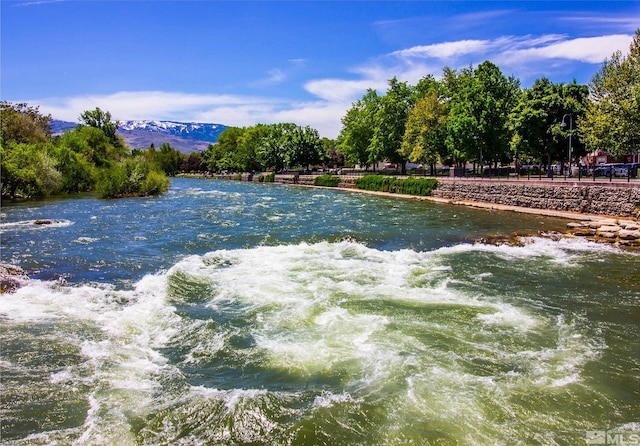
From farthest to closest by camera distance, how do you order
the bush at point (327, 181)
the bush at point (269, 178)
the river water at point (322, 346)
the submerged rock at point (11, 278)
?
the bush at point (269, 178) → the bush at point (327, 181) → the submerged rock at point (11, 278) → the river water at point (322, 346)

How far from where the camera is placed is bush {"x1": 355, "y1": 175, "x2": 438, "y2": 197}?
1876 inches

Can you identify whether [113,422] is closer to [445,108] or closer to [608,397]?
[608,397]

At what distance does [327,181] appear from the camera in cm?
7275

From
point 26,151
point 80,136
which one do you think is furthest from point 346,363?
point 80,136

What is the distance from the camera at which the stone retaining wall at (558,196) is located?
27.0m

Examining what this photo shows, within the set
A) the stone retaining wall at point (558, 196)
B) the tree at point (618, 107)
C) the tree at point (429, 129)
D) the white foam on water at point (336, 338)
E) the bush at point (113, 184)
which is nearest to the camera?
the white foam on water at point (336, 338)

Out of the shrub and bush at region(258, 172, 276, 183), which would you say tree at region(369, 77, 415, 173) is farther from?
bush at region(258, 172, 276, 183)

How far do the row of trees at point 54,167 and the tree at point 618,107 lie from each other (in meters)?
46.9

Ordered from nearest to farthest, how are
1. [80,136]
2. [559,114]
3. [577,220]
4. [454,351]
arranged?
1. [454,351]
2. [577,220]
3. [559,114]
4. [80,136]

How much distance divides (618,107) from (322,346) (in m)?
32.9

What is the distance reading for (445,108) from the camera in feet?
183

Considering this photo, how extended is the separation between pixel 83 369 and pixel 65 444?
2.45 m

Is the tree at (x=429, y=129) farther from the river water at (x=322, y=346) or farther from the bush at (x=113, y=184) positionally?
the river water at (x=322, y=346)

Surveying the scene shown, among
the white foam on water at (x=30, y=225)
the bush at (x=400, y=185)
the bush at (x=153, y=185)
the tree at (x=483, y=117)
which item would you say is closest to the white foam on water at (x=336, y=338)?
the white foam on water at (x=30, y=225)
